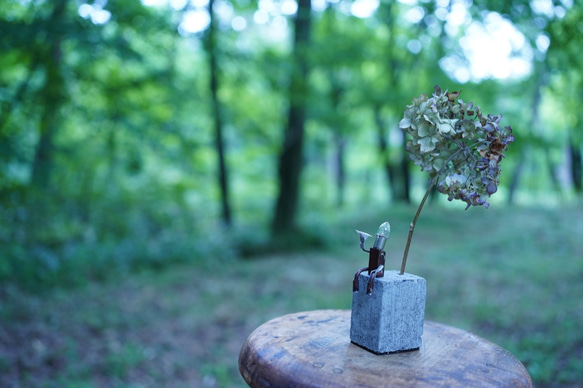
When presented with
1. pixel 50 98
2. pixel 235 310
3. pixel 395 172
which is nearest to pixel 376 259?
pixel 235 310

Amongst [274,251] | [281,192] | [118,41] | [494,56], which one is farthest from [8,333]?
[494,56]

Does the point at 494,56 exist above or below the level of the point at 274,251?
above

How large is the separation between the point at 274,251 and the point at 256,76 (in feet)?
10.5

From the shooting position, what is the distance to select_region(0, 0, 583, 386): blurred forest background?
4.89 meters

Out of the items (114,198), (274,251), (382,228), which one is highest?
(382,228)

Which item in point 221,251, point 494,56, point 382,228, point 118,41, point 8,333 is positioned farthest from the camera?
point 221,251

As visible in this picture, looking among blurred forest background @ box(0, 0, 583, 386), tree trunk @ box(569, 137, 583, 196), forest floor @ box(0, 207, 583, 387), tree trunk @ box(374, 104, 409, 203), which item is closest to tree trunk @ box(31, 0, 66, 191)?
blurred forest background @ box(0, 0, 583, 386)

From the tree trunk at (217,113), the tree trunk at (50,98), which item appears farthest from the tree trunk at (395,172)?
the tree trunk at (50,98)

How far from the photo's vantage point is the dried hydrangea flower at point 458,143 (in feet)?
5.10

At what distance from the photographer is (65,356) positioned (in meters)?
3.81

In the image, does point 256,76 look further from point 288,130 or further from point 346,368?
point 346,368

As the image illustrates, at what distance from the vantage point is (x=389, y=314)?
1614 millimetres

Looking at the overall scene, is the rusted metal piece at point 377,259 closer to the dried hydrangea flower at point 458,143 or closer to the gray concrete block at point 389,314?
the gray concrete block at point 389,314

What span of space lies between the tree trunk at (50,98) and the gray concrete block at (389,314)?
13.9ft
